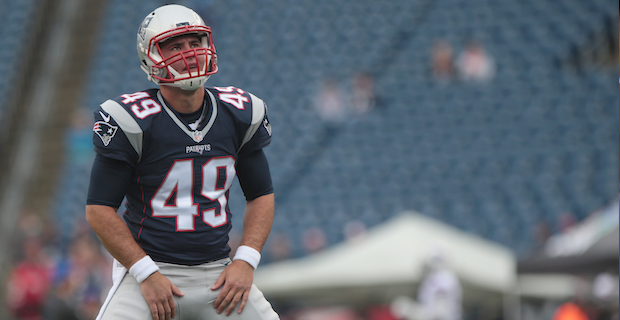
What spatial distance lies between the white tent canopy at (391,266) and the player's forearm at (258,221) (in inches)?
205

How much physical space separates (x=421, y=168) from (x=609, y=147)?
2.97 meters

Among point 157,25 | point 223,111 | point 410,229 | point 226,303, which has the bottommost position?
point 226,303

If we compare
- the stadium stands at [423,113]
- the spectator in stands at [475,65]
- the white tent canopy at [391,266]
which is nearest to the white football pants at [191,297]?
the white tent canopy at [391,266]

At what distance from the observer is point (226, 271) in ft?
8.87

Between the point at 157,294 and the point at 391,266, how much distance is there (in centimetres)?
578

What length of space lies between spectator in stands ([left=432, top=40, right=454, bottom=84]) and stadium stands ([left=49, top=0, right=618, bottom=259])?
178 mm

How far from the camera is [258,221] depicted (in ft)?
9.41

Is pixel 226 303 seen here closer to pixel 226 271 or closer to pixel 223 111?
pixel 226 271

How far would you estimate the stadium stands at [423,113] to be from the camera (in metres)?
11.4

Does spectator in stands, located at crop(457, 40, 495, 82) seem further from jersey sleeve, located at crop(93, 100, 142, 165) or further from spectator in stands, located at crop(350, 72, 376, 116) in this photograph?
jersey sleeve, located at crop(93, 100, 142, 165)

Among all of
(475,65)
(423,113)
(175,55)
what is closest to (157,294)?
(175,55)

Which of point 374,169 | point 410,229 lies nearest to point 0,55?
point 374,169

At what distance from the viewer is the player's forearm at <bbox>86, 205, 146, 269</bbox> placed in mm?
2541

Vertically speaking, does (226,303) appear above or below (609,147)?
below
